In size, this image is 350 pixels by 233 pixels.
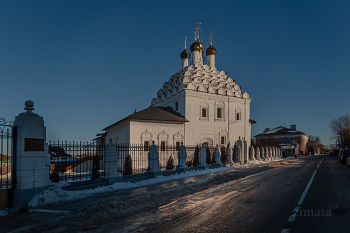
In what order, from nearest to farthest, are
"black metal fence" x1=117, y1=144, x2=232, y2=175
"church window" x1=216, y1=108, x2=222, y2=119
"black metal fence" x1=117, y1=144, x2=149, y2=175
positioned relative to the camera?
"black metal fence" x1=117, y1=144, x2=149, y2=175 < "black metal fence" x1=117, y1=144, x2=232, y2=175 < "church window" x1=216, y1=108, x2=222, y2=119

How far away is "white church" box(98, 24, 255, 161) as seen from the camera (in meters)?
24.8

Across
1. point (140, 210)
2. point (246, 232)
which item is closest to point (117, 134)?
point (140, 210)

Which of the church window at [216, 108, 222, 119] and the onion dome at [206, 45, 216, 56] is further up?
the onion dome at [206, 45, 216, 56]

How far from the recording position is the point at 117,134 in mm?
27219

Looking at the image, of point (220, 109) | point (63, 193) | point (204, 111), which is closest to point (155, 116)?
point (204, 111)

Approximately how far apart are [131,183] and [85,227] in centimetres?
560

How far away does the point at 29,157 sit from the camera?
6871mm

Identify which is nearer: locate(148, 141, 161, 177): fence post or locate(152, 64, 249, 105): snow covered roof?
locate(148, 141, 161, 177): fence post

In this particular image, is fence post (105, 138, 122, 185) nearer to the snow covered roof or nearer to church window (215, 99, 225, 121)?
the snow covered roof

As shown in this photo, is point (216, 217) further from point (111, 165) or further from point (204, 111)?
point (204, 111)

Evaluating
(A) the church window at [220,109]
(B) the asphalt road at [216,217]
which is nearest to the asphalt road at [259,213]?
(B) the asphalt road at [216,217]

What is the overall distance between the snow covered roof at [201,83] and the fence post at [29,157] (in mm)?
21882

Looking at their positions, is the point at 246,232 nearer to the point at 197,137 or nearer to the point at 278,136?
the point at 197,137

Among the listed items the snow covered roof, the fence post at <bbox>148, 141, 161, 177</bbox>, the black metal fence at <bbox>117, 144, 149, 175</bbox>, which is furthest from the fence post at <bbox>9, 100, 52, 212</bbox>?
the snow covered roof
